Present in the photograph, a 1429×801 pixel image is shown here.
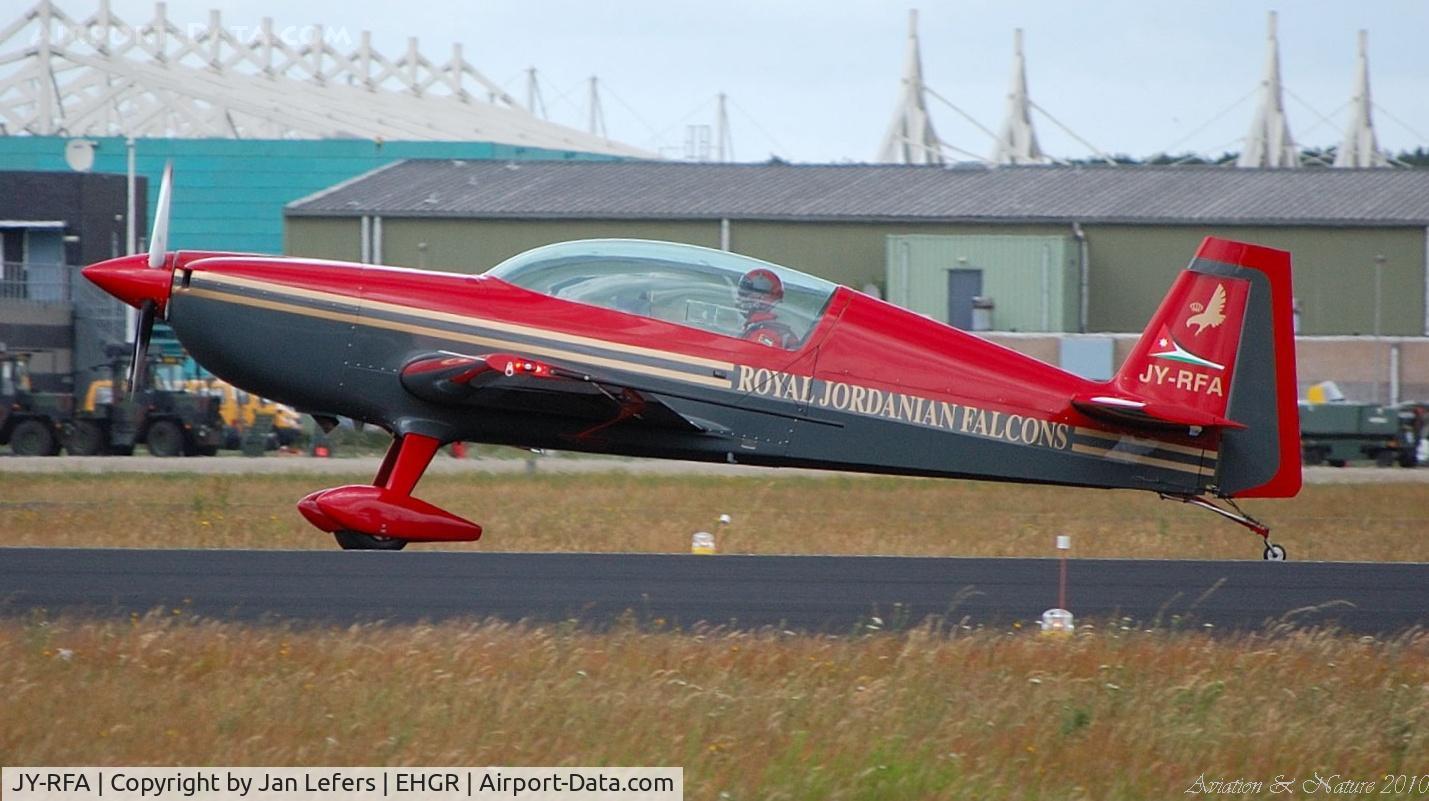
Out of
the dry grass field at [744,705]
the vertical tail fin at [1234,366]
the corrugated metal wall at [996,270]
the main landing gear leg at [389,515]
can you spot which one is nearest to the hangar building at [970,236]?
the corrugated metal wall at [996,270]

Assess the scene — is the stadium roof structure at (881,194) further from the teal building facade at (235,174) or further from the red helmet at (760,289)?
the red helmet at (760,289)

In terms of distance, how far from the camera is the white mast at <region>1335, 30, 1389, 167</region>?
6372 cm

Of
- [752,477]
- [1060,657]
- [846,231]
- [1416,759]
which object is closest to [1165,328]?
[1060,657]

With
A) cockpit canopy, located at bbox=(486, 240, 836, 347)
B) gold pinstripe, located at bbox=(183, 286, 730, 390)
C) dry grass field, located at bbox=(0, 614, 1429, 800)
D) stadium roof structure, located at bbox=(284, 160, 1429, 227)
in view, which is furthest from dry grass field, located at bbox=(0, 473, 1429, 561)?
stadium roof structure, located at bbox=(284, 160, 1429, 227)

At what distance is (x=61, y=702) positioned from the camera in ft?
19.3

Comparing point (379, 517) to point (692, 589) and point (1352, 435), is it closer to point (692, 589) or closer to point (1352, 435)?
point (692, 589)

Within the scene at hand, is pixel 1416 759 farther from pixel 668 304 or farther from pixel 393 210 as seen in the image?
pixel 393 210

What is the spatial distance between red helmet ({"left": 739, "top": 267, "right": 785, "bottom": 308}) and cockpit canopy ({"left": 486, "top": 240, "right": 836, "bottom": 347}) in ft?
0.11

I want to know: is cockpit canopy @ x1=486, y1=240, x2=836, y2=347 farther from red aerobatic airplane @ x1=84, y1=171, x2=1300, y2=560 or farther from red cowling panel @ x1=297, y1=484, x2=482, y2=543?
red cowling panel @ x1=297, y1=484, x2=482, y2=543

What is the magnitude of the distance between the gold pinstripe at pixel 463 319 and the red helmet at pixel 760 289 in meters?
0.47

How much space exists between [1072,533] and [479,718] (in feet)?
35.1

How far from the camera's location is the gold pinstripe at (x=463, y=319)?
1034cm

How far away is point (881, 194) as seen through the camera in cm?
4234

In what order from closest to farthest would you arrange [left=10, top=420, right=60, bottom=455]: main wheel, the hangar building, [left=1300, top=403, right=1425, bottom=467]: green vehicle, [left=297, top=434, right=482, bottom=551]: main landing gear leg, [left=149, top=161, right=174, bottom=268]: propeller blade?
[left=297, top=434, right=482, bottom=551]: main landing gear leg, [left=149, top=161, right=174, bottom=268]: propeller blade, [left=10, top=420, right=60, bottom=455]: main wheel, [left=1300, top=403, right=1425, bottom=467]: green vehicle, the hangar building
